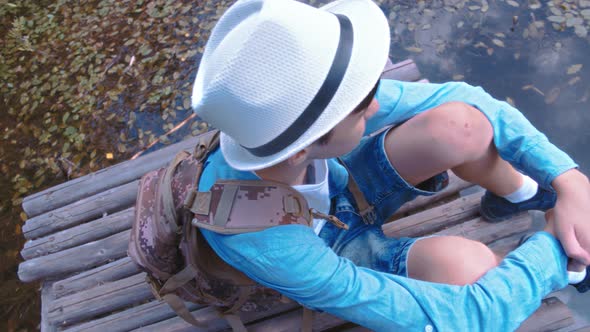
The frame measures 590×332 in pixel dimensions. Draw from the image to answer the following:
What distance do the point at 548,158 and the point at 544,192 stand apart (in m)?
0.32

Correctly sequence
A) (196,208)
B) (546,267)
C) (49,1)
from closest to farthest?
(196,208) < (546,267) < (49,1)

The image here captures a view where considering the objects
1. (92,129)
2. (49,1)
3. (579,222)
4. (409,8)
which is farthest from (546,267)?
(49,1)

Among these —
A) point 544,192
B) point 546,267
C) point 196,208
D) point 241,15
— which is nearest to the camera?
point 241,15

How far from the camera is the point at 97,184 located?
2.35 meters

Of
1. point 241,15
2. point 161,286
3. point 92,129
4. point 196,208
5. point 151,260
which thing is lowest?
point 92,129

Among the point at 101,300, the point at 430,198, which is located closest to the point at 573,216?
the point at 430,198

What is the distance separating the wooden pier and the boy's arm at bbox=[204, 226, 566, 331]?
427mm

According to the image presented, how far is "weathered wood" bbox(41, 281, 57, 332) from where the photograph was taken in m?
2.06

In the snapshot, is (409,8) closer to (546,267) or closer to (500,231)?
(500,231)

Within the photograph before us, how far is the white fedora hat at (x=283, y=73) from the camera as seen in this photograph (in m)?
0.91

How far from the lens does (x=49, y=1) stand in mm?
3807

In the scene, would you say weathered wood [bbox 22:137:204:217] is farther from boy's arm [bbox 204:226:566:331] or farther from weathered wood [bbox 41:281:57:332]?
boy's arm [bbox 204:226:566:331]

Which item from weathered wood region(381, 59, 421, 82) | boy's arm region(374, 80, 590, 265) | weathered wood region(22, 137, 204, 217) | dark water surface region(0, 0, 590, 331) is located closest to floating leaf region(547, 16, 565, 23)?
dark water surface region(0, 0, 590, 331)

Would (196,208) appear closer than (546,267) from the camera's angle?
Yes
